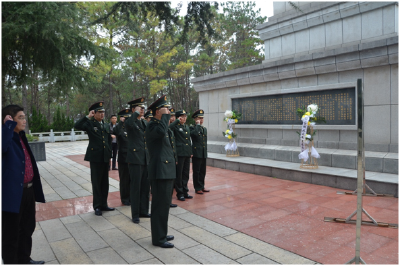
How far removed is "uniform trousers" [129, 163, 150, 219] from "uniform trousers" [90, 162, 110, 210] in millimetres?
589

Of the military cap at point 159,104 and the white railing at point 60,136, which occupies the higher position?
the military cap at point 159,104

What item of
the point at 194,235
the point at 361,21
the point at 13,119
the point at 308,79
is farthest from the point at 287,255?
the point at 361,21

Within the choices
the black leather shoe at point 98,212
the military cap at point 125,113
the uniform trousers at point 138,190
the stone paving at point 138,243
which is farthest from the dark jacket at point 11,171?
the military cap at point 125,113

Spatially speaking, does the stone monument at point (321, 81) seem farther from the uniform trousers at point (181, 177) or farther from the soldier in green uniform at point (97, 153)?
the soldier in green uniform at point (97, 153)

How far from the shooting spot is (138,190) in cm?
447

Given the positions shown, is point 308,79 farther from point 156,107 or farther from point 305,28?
point 156,107

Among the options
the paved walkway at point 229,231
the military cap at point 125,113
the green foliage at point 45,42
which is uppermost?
the green foliage at point 45,42

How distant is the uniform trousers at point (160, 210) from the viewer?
135 inches

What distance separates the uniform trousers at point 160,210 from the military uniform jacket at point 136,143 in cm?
114

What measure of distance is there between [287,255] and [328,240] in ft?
2.37

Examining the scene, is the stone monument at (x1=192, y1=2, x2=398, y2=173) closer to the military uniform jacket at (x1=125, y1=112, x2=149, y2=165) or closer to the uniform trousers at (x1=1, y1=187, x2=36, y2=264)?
the military uniform jacket at (x1=125, y1=112, x2=149, y2=165)

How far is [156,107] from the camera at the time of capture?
144 inches

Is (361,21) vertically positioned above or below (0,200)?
above

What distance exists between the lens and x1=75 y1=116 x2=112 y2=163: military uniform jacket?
4.79m
